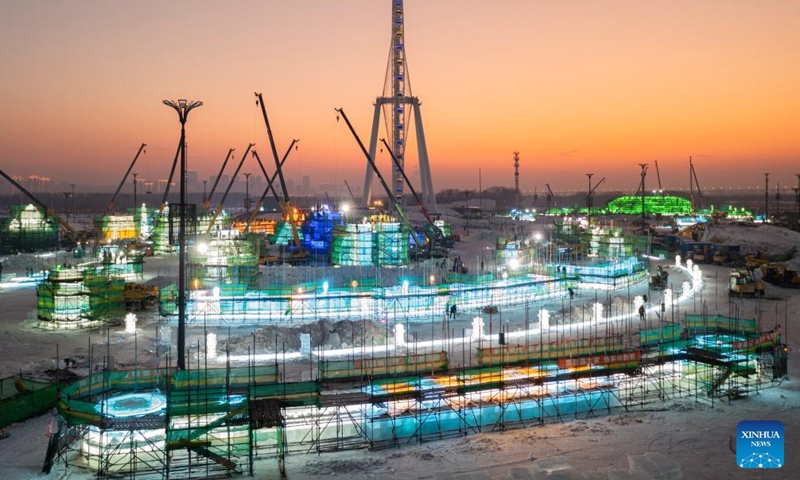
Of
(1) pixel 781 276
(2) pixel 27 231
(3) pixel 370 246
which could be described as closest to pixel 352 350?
(3) pixel 370 246

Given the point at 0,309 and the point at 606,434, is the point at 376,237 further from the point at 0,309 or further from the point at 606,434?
the point at 606,434

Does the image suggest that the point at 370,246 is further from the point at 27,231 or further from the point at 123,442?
the point at 27,231

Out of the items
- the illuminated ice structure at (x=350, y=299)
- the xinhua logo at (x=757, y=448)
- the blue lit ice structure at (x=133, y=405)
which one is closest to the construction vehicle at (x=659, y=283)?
the illuminated ice structure at (x=350, y=299)

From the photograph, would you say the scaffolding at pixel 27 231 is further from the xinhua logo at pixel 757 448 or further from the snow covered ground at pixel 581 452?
the xinhua logo at pixel 757 448

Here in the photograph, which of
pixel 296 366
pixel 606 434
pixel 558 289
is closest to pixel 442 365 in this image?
pixel 606 434

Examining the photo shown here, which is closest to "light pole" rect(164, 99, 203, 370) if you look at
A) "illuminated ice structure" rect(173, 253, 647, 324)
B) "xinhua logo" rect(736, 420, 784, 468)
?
"illuminated ice structure" rect(173, 253, 647, 324)

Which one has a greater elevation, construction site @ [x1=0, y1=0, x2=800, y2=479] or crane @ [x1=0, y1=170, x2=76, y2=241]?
crane @ [x1=0, y1=170, x2=76, y2=241]

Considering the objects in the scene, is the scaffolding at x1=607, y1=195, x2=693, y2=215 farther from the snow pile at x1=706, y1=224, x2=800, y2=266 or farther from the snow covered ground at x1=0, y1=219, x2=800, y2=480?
the snow covered ground at x1=0, y1=219, x2=800, y2=480
